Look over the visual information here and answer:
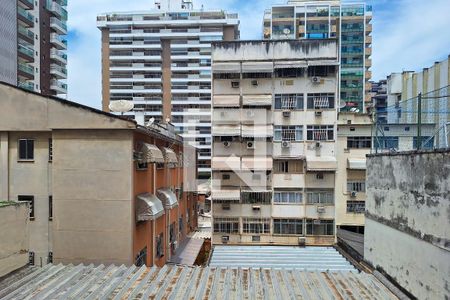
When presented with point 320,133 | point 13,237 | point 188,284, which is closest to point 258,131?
point 320,133

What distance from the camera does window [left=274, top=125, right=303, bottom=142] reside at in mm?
24781

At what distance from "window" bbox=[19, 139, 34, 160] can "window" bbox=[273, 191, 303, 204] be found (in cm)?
1595

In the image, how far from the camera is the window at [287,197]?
24859 millimetres

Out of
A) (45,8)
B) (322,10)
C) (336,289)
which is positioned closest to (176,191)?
(336,289)

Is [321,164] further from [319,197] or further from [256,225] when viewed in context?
[256,225]

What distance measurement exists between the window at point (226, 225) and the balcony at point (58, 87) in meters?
46.0

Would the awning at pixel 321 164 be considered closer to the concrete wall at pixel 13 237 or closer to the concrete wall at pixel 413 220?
the concrete wall at pixel 413 220

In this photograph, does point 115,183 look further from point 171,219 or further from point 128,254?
point 171,219

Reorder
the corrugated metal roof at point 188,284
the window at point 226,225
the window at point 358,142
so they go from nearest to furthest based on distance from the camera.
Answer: the corrugated metal roof at point 188,284 < the window at point 226,225 < the window at point 358,142

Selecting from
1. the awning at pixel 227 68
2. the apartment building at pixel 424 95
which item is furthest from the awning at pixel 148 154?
the awning at pixel 227 68

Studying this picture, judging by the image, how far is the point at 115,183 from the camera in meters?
14.2

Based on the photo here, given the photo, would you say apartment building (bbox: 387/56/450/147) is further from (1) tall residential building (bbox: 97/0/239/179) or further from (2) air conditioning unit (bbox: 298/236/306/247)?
(1) tall residential building (bbox: 97/0/239/179)

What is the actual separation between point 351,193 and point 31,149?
22.5 m

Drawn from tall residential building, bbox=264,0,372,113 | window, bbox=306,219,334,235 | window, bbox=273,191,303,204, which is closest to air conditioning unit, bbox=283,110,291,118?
window, bbox=273,191,303,204
